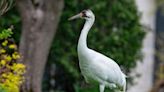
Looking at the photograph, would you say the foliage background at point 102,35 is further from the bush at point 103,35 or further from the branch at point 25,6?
the branch at point 25,6

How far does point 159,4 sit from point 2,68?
14062 mm

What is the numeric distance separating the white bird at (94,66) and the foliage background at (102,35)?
7.43 metres

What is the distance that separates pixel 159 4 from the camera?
2348 centimetres

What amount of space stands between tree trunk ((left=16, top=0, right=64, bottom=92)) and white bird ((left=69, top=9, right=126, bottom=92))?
14.2 feet

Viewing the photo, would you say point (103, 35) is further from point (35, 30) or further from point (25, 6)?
point (25, 6)

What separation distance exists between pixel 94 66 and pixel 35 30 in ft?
15.7

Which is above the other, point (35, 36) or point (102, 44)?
point (102, 44)

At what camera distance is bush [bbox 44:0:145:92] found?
16219mm

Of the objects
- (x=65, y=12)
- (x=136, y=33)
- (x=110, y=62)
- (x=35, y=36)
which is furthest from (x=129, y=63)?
(x=110, y=62)

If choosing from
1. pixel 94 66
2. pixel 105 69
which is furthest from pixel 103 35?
pixel 94 66

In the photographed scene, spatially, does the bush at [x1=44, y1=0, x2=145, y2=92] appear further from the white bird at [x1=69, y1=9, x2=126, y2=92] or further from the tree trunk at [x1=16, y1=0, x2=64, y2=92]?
the white bird at [x1=69, y1=9, x2=126, y2=92]

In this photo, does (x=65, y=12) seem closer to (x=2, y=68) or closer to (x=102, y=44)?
(x=102, y=44)

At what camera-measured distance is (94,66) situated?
27.2 feet

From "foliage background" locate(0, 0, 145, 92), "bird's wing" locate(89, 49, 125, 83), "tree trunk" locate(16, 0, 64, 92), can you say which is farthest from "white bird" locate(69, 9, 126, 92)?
"foliage background" locate(0, 0, 145, 92)
